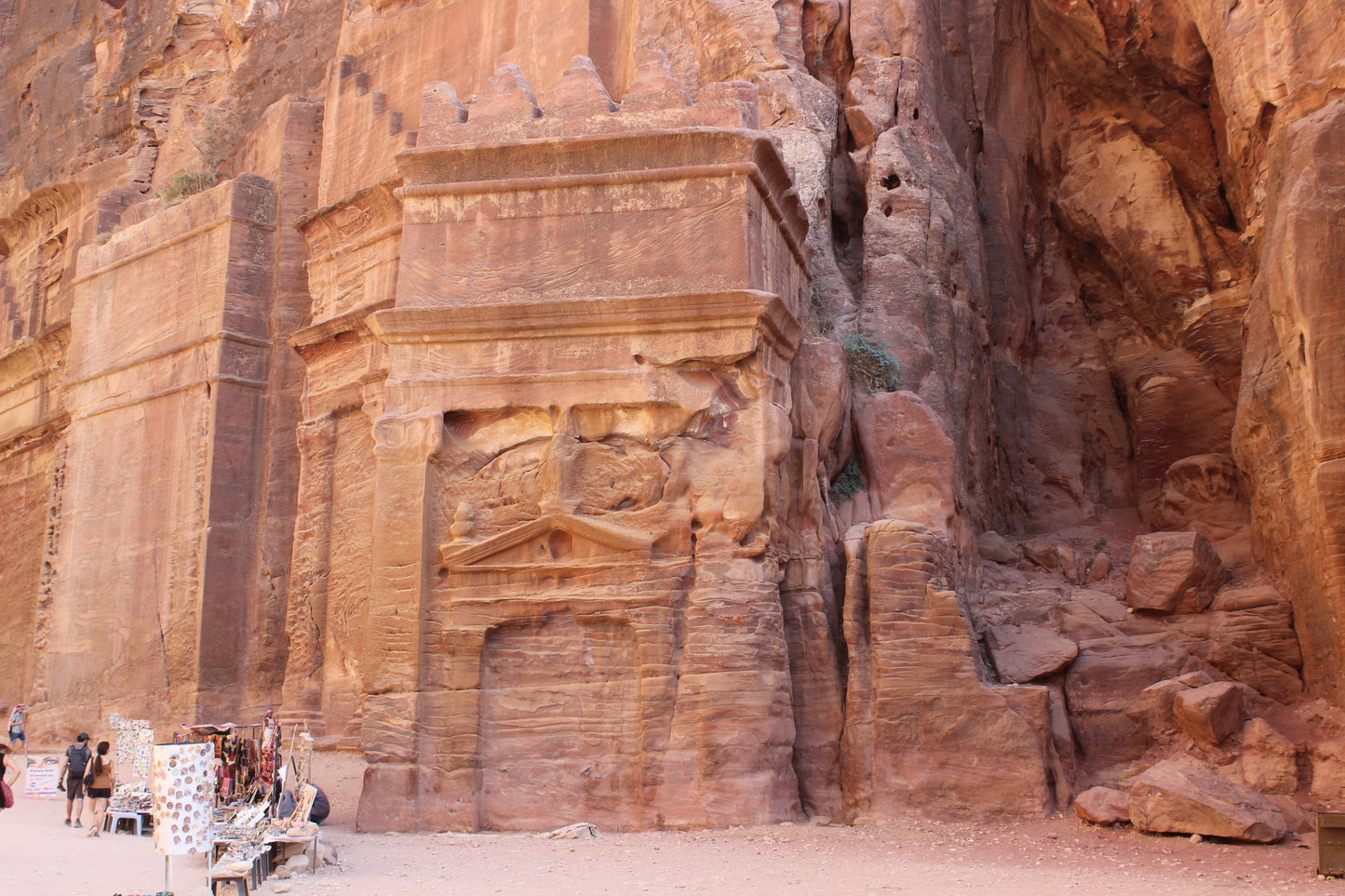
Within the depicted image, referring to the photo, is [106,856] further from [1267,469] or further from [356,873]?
[1267,469]

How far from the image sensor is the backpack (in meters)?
10.9

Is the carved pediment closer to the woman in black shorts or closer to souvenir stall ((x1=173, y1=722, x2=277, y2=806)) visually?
souvenir stall ((x1=173, y1=722, x2=277, y2=806))

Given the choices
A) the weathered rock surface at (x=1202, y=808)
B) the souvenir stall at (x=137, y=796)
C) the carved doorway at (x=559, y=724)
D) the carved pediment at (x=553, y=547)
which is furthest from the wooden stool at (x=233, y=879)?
the weathered rock surface at (x=1202, y=808)

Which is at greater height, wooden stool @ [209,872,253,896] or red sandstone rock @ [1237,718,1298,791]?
red sandstone rock @ [1237,718,1298,791]

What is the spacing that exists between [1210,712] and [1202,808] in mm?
1406

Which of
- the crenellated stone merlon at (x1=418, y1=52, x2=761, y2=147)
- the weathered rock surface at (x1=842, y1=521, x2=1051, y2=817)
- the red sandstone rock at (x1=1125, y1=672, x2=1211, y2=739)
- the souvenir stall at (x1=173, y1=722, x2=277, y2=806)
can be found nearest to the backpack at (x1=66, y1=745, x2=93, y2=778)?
the souvenir stall at (x1=173, y1=722, x2=277, y2=806)

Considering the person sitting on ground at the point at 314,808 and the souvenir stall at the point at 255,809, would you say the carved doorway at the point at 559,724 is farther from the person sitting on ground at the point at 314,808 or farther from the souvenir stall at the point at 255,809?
the souvenir stall at the point at 255,809

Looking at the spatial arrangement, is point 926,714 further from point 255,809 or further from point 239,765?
point 239,765

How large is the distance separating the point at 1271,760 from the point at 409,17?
41.9 feet

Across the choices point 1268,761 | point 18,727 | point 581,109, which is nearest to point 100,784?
point 18,727

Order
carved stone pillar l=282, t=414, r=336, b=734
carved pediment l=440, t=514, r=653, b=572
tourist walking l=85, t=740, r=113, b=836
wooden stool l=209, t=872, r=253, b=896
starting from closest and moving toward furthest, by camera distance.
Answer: wooden stool l=209, t=872, r=253, b=896 → carved pediment l=440, t=514, r=653, b=572 → tourist walking l=85, t=740, r=113, b=836 → carved stone pillar l=282, t=414, r=336, b=734

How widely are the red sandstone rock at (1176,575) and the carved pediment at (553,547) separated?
4.69 meters

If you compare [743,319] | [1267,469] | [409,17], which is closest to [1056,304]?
[1267,469]

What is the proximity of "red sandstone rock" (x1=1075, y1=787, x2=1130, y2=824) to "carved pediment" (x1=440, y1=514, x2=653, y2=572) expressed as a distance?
3.74 meters
